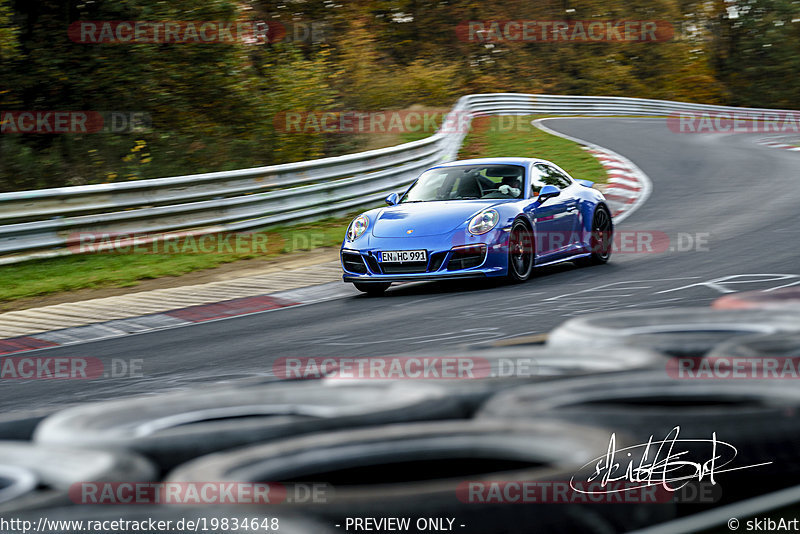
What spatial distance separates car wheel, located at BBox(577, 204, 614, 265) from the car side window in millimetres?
509

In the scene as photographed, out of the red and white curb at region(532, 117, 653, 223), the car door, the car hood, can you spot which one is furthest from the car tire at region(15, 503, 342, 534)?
the red and white curb at region(532, 117, 653, 223)

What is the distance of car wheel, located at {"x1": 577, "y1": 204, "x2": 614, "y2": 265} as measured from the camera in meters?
11.3

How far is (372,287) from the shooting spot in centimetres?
1045

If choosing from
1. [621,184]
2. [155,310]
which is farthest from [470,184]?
[621,184]

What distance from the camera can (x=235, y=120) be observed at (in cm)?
2120

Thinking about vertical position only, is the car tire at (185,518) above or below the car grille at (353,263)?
above

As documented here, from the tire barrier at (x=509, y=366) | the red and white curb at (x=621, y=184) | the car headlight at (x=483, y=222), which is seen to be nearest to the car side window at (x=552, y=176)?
the car headlight at (x=483, y=222)

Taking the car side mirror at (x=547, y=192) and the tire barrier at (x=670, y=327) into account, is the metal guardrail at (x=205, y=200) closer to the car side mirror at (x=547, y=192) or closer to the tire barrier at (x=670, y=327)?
the car side mirror at (x=547, y=192)

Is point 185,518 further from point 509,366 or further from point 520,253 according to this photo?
point 520,253

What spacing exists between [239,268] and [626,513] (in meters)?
10.2

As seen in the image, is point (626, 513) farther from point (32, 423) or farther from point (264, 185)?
point (264, 185)

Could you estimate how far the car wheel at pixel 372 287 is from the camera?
10352mm

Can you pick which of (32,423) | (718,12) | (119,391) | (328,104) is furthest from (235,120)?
(718,12)

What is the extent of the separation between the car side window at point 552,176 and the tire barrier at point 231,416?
25.9 feet
